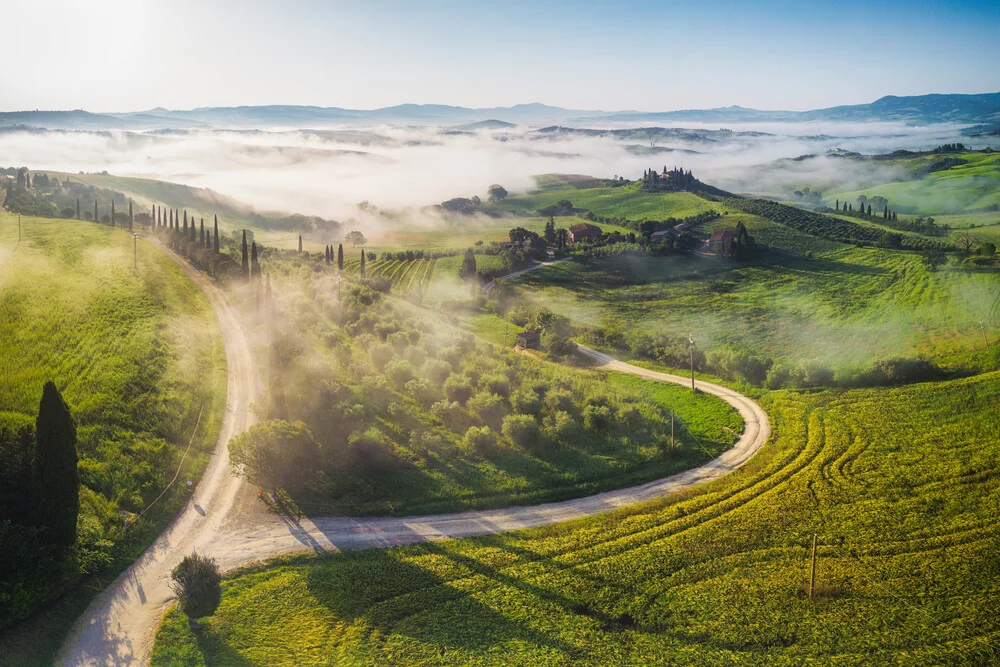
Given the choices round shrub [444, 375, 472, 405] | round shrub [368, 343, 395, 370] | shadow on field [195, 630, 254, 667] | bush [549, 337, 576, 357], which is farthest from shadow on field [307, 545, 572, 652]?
bush [549, 337, 576, 357]

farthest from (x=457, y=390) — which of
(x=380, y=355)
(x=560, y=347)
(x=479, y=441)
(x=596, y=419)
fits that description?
(x=560, y=347)

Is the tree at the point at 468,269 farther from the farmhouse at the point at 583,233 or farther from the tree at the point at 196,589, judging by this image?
the tree at the point at 196,589

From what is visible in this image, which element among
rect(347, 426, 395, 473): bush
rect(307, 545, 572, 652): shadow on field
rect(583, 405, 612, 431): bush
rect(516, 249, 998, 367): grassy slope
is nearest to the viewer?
rect(307, 545, 572, 652): shadow on field

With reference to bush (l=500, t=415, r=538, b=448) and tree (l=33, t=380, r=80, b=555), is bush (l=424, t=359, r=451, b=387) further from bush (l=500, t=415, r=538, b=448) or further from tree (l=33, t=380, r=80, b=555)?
tree (l=33, t=380, r=80, b=555)

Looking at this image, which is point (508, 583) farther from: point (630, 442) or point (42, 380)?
point (42, 380)

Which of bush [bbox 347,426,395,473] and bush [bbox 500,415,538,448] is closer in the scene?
bush [bbox 347,426,395,473]

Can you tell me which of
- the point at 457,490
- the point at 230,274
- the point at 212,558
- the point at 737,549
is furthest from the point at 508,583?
the point at 230,274

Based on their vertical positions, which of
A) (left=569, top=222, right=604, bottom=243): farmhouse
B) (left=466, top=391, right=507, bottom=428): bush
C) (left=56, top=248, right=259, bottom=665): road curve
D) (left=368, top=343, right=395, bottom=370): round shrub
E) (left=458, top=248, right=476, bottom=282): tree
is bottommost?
(left=56, top=248, right=259, bottom=665): road curve

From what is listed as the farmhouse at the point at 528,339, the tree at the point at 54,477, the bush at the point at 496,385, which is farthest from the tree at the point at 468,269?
the tree at the point at 54,477
